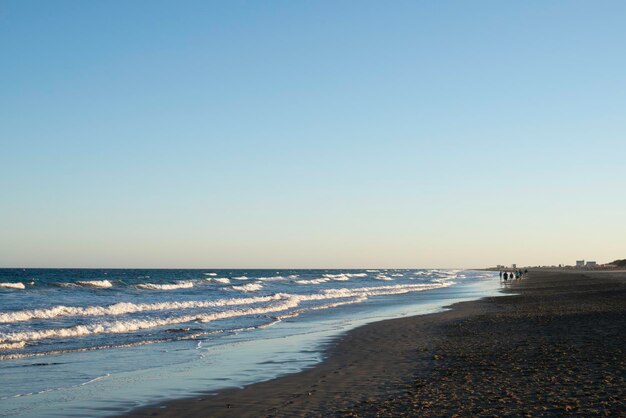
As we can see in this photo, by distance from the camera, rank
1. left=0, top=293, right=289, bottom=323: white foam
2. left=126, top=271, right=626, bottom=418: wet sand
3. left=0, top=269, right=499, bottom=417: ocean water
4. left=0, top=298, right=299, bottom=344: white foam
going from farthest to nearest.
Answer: left=0, top=293, right=289, bottom=323: white foam, left=0, top=298, right=299, bottom=344: white foam, left=0, top=269, right=499, bottom=417: ocean water, left=126, top=271, right=626, bottom=418: wet sand

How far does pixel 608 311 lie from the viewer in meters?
26.5

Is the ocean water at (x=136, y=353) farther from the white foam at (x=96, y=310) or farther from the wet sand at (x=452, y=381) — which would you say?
the wet sand at (x=452, y=381)

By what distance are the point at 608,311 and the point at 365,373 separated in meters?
17.4

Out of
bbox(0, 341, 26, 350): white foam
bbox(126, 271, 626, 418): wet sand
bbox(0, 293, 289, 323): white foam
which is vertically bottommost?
bbox(0, 293, 289, 323): white foam

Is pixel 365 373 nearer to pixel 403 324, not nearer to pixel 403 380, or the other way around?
pixel 403 380

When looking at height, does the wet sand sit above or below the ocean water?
above

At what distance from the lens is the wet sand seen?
9.61 m

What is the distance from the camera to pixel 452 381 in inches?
463

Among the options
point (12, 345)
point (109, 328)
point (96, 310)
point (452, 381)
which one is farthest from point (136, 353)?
point (96, 310)

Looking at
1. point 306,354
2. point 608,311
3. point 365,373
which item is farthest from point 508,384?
point 608,311

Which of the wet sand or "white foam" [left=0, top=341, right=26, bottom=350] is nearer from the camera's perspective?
the wet sand

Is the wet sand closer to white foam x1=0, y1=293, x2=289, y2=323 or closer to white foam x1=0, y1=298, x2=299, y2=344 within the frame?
white foam x1=0, y1=298, x2=299, y2=344

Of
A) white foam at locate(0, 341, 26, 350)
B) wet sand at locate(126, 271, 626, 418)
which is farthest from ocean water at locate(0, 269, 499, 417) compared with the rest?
wet sand at locate(126, 271, 626, 418)

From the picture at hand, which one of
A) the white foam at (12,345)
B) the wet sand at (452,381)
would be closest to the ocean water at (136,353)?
the white foam at (12,345)
